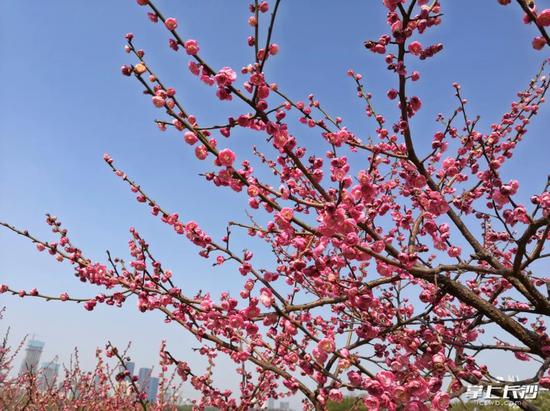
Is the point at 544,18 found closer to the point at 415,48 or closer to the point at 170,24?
the point at 415,48

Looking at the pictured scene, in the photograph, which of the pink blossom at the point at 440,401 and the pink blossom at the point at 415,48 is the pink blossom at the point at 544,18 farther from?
the pink blossom at the point at 440,401

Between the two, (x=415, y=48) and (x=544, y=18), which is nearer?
(x=544, y=18)

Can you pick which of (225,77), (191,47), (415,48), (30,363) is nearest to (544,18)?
(415,48)

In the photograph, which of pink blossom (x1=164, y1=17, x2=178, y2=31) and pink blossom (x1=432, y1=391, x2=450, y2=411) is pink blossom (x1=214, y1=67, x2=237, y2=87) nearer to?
pink blossom (x1=164, y1=17, x2=178, y2=31)

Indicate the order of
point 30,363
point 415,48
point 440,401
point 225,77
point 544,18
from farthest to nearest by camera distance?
point 30,363
point 415,48
point 225,77
point 440,401
point 544,18

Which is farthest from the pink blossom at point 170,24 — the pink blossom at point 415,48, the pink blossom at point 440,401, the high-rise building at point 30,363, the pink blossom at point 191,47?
the high-rise building at point 30,363

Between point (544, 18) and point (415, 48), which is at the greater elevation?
point (415, 48)

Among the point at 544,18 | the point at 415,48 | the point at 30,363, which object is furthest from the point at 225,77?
the point at 30,363

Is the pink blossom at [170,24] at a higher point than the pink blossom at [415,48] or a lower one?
lower

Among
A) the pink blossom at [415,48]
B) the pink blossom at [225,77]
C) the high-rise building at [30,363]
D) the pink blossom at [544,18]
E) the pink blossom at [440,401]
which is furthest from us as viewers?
the high-rise building at [30,363]

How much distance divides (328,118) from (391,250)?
7.14ft

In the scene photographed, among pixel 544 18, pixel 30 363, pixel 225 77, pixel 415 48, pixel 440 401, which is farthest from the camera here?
pixel 30 363

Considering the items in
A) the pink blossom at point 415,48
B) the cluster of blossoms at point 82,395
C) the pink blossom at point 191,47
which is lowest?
the cluster of blossoms at point 82,395

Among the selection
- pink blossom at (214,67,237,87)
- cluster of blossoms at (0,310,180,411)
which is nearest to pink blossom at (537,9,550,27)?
pink blossom at (214,67,237,87)
